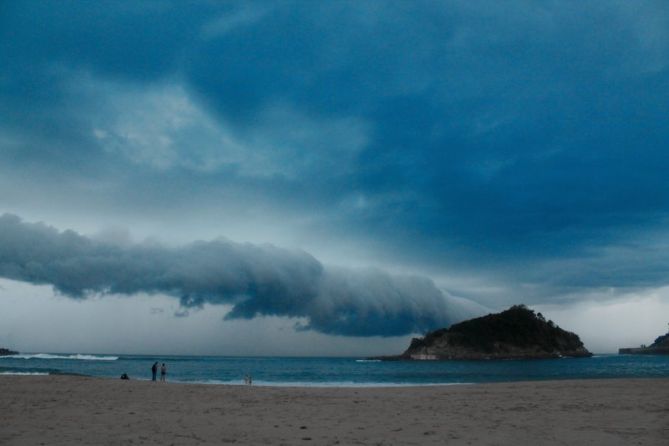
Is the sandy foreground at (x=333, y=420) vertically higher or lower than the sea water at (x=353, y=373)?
higher

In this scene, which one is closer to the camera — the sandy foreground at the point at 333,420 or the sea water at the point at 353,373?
the sandy foreground at the point at 333,420

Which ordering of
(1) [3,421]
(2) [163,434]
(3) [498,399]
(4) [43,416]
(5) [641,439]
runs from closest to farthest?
(5) [641,439] < (2) [163,434] < (1) [3,421] < (4) [43,416] < (3) [498,399]

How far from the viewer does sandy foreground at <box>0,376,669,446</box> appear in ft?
42.2

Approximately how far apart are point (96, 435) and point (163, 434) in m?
1.67

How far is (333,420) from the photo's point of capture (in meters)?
17.0

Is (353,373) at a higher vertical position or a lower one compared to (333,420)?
lower

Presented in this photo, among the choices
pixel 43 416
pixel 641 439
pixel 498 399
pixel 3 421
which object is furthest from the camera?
pixel 498 399

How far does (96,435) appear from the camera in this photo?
13.1 meters

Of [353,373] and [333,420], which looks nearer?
[333,420]

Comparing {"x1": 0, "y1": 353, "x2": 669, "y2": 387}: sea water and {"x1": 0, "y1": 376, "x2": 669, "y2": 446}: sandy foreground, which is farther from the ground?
{"x1": 0, "y1": 376, "x2": 669, "y2": 446}: sandy foreground

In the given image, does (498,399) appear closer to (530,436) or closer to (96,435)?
(530,436)

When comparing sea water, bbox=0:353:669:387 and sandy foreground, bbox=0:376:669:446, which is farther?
sea water, bbox=0:353:669:387

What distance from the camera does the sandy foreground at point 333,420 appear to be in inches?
506

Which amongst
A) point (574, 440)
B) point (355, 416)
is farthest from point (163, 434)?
point (574, 440)
